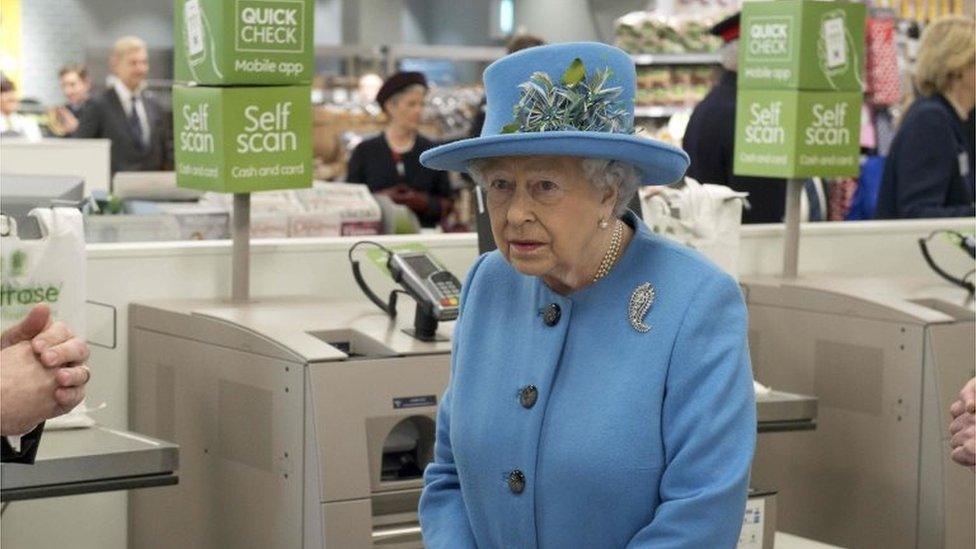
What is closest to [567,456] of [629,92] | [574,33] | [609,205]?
[609,205]

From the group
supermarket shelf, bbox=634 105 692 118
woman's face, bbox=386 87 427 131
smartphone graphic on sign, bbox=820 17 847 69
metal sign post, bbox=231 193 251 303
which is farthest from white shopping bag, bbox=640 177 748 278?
supermarket shelf, bbox=634 105 692 118

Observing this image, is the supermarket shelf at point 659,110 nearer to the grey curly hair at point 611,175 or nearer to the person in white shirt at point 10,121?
the person in white shirt at point 10,121

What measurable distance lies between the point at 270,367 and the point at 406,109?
4097 millimetres

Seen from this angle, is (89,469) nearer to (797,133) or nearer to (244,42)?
(244,42)

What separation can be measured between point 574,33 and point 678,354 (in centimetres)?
1371

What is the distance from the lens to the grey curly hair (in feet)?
7.90

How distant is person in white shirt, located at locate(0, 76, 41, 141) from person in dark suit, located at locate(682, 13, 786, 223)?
16.0ft

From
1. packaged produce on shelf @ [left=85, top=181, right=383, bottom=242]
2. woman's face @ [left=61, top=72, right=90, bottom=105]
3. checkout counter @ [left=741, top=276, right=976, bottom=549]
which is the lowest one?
checkout counter @ [left=741, top=276, right=976, bottom=549]

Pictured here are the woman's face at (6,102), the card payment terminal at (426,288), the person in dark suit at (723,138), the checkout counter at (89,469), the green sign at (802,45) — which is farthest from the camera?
the woman's face at (6,102)

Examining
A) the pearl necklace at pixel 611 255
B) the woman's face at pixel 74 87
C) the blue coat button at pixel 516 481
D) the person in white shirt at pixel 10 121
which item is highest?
the woman's face at pixel 74 87

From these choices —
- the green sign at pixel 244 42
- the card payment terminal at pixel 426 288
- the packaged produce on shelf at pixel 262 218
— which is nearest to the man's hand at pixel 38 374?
the card payment terminal at pixel 426 288

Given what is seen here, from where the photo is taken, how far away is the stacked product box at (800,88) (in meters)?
4.62

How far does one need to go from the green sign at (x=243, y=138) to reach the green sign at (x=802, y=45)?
1433 mm

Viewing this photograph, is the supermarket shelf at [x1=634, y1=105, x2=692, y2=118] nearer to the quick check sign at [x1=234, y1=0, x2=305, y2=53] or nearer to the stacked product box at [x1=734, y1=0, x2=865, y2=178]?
the stacked product box at [x1=734, y1=0, x2=865, y2=178]
